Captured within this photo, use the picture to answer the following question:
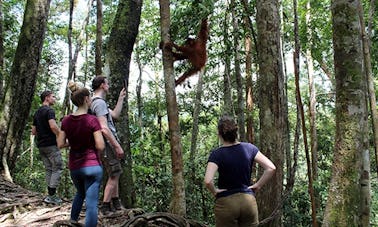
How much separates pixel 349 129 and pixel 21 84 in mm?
6311

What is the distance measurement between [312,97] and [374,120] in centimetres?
857

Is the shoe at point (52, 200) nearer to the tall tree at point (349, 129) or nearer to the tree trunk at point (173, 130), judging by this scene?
the tree trunk at point (173, 130)

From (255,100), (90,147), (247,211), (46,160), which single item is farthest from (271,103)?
(255,100)

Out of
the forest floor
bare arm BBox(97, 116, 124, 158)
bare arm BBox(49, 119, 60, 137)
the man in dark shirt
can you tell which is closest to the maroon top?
bare arm BBox(97, 116, 124, 158)

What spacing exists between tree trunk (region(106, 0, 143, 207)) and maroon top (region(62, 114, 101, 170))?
2390mm

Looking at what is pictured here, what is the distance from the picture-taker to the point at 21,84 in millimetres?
8016

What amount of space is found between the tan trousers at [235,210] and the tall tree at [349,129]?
1.07m

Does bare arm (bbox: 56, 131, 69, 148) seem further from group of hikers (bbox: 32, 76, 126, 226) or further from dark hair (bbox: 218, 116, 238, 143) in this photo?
dark hair (bbox: 218, 116, 238, 143)

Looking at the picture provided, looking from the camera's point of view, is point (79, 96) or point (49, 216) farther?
point (49, 216)

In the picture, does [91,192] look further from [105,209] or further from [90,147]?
[105,209]

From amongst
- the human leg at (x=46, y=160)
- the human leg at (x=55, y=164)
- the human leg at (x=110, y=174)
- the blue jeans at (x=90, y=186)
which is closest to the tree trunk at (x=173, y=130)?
the human leg at (x=110, y=174)

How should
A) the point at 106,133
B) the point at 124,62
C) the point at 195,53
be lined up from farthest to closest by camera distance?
the point at 124,62 → the point at 195,53 → the point at 106,133

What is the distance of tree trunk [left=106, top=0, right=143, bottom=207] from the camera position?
6254 mm

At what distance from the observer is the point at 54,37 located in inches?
787
